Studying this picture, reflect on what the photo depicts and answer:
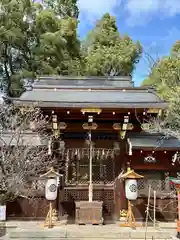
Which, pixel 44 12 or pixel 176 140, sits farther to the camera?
pixel 44 12

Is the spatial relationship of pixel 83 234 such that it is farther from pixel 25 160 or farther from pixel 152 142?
pixel 152 142

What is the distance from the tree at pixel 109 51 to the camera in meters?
24.5

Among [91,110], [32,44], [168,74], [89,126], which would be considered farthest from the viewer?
[32,44]

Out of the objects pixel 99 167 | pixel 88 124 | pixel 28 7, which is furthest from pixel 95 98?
pixel 28 7

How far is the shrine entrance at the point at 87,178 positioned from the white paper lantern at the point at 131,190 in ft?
Result: 2.93

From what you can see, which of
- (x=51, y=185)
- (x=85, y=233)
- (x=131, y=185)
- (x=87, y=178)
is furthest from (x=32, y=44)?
(x=85, y=233)

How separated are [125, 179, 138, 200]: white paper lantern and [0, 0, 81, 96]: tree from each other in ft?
38.7

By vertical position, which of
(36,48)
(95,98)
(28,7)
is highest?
(28,7)

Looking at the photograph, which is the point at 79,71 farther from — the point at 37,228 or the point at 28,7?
the point at 37,228

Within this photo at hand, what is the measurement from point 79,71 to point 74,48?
75.0 inches

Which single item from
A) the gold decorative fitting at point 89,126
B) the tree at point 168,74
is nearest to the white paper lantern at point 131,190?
the gold decorative fitting at point 89,126

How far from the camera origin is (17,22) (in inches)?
739

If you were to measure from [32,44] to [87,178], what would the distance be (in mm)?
13249

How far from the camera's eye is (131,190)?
8.83m
